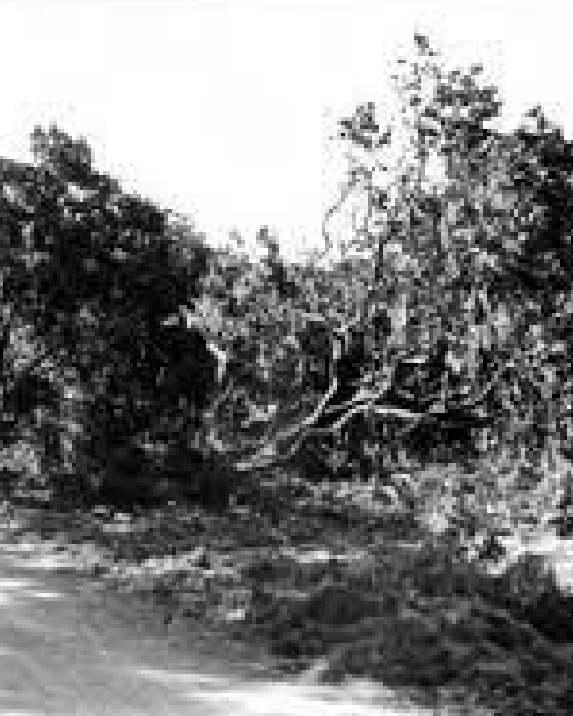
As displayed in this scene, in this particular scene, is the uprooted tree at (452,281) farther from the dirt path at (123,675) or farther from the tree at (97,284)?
the dirt path at (123,675)

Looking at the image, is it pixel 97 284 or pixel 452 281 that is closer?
pixel 452 281

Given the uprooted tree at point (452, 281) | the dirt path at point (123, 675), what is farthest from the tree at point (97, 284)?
the dirt path at point (123, 675)

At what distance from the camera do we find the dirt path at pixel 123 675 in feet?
22.5

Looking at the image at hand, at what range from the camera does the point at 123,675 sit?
7.50 metres

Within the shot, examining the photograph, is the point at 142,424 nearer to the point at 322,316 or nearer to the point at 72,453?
the point at 72,453

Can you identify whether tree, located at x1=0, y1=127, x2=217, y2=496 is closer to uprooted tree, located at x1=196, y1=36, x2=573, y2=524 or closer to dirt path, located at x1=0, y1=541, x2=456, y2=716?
uprooted tree, located at x1=196, y1=36, x2=573, y2=524

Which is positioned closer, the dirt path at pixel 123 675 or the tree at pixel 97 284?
the dirt path at pixel 123 675

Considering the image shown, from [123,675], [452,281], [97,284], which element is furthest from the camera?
[97,284]

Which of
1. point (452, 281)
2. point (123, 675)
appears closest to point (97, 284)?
point (452, 281)

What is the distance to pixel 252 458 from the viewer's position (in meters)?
14.9

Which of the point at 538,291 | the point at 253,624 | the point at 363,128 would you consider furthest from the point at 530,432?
the point at 363,128

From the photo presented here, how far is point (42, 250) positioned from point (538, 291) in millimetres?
7105

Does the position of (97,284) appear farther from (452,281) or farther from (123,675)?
(123,675)

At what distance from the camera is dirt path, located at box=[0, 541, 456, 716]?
6844 millimetres
